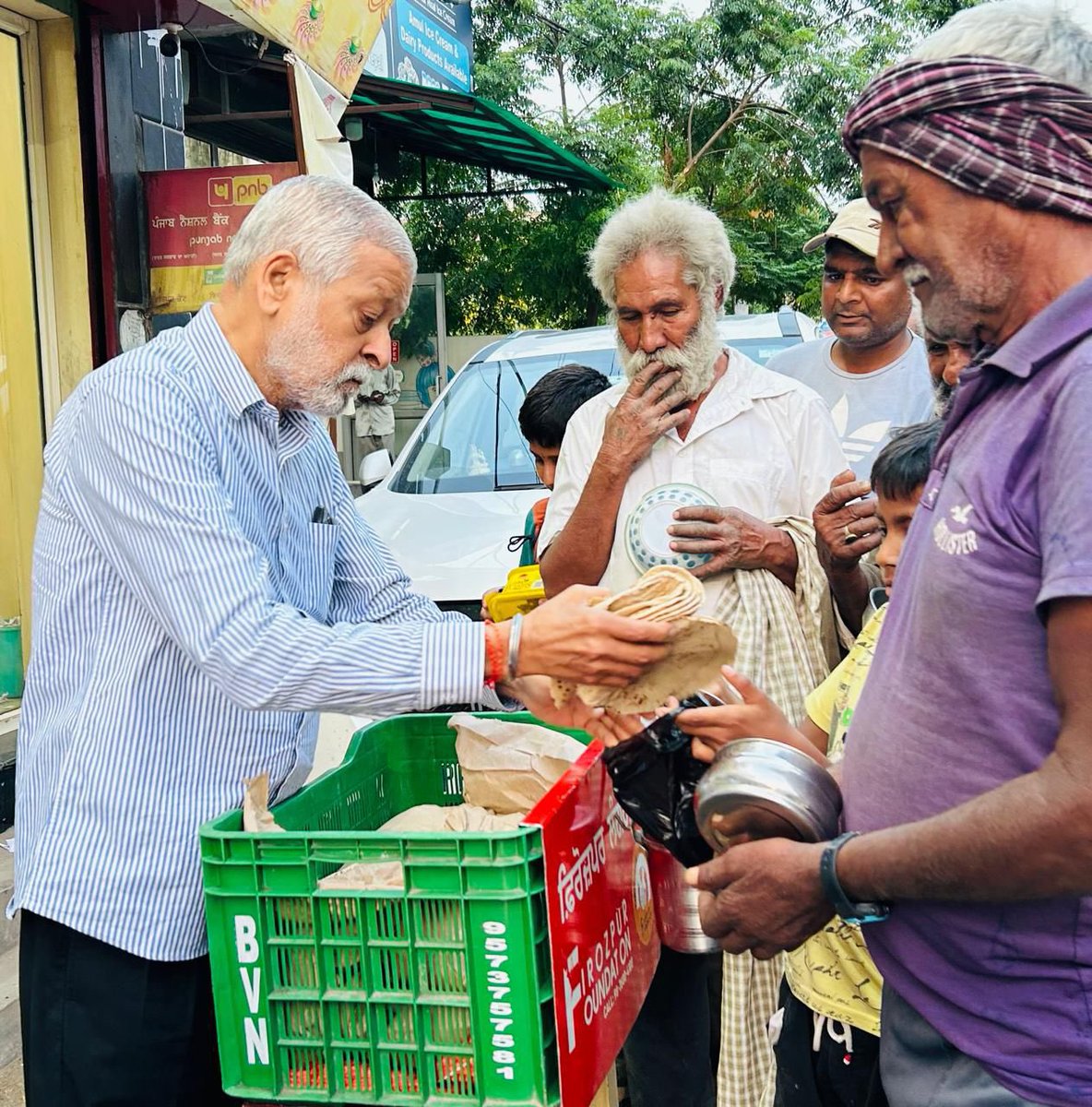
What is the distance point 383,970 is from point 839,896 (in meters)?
0.68

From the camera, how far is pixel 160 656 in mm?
1820

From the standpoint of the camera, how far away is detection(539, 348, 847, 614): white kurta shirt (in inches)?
114

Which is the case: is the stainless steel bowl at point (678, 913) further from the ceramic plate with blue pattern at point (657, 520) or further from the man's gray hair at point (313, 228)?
the man's gray hair at point (313, 228)

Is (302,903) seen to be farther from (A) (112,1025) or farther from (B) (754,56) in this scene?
(B) (754,56)

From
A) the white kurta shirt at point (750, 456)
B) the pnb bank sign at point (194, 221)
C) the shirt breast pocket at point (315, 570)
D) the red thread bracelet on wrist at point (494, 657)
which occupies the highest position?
the pnb bank sign at point (194, 221)

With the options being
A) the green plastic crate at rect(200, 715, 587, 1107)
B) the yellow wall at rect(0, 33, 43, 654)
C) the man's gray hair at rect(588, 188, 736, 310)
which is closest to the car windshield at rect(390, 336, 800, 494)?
the yellow wall at rect(0, 33, 43, 654)

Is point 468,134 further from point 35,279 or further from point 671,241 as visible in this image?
point 671,241

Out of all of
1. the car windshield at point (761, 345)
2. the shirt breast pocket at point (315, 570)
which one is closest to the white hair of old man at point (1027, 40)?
the shirt breast pocket at point (315, 570)

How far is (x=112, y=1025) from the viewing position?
1851 millimetres

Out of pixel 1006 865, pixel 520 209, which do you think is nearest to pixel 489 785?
pixel 1006 865

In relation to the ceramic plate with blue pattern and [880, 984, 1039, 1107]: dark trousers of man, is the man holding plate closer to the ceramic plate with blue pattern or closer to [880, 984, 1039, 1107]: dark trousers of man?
the ceramic plate with blue pattern

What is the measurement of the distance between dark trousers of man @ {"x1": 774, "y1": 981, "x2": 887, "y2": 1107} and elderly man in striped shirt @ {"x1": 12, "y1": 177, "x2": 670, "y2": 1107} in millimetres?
786

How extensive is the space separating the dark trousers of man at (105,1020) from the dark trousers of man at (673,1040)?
48.1 inches

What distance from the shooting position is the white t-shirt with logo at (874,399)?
11.4 feet
